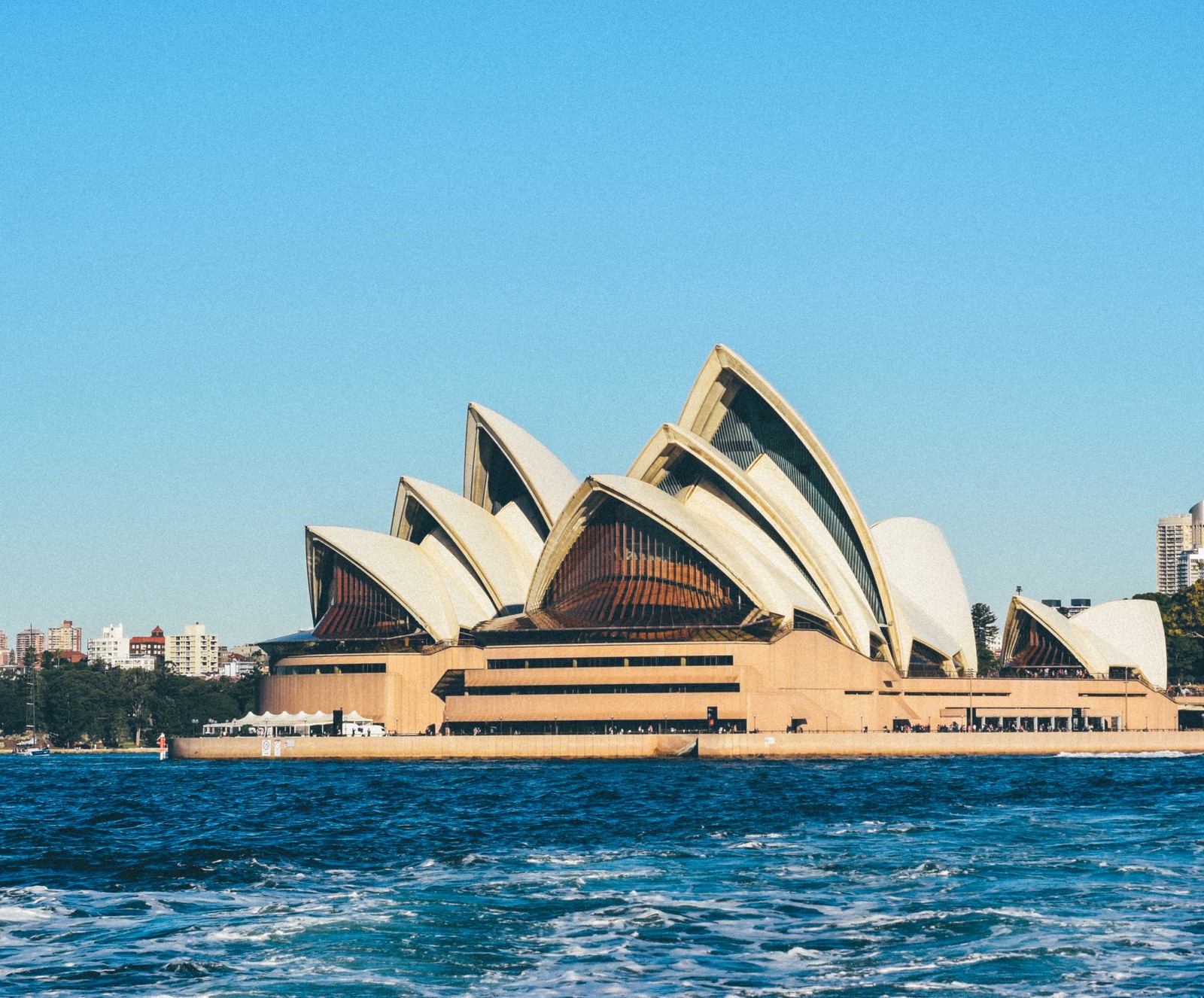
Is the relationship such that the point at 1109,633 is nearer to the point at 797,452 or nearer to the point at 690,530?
the point at 797,452

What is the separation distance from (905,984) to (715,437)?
75.5m

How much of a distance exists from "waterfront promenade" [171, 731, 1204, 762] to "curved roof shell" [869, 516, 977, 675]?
13132 mm

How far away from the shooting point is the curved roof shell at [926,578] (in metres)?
103

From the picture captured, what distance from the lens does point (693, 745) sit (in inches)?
3241

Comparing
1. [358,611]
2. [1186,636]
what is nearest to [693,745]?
[358,611]

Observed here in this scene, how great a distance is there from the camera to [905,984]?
21297 millimetres

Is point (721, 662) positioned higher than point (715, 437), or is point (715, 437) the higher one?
point (715, 437)

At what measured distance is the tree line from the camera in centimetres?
13962

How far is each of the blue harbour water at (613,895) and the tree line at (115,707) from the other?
88.4 meters

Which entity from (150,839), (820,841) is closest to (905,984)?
(820,841)

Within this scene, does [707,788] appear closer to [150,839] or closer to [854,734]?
[150,839]

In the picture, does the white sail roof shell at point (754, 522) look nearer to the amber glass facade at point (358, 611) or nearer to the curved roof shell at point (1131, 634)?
the amber glass facade at point (358, 611)

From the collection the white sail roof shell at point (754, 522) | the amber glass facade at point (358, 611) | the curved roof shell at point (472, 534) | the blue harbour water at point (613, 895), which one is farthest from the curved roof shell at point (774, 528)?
the blue harbour water at point (613, 895)

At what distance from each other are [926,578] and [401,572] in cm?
3198
